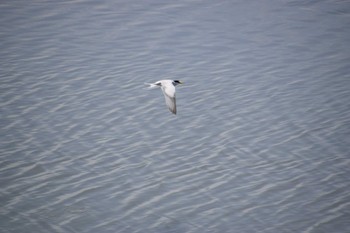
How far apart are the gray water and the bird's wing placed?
53.9 inches

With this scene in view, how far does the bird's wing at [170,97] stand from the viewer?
1640 cm

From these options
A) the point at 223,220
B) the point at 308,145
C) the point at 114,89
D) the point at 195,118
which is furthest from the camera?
the point at 114,89

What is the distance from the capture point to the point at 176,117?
1891 cm

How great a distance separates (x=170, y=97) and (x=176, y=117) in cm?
231

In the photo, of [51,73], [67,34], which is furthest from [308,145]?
[67,34]

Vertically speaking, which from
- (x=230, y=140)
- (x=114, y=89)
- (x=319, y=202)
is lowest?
(x=319, y=202)

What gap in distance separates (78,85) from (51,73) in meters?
1.19

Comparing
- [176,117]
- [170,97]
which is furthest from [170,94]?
[176,117]

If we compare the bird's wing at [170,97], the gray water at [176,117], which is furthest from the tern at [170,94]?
the gray water at [176,117]

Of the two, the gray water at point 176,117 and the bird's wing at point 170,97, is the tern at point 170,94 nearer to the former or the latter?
the bird's wing at point 170,97

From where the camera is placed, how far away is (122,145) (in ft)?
57.4

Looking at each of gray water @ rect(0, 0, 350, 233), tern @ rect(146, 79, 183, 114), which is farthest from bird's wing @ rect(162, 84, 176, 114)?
gray water @ rect(0, 0, 350, 233)

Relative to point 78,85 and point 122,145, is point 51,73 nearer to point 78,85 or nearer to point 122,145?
point 78,85

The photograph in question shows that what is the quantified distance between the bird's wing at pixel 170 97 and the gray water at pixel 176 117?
4.49 feet
